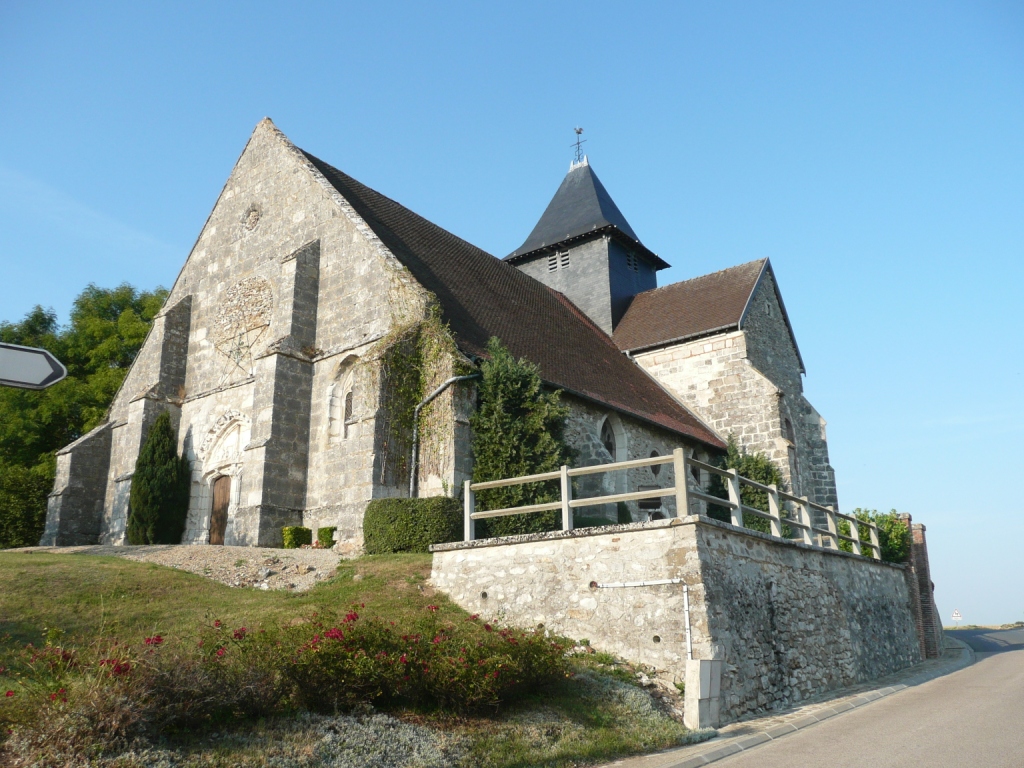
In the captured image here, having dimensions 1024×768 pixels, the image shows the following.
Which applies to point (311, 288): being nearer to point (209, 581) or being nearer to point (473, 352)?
point (473, 352)

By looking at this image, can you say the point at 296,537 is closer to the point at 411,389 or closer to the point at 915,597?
the point at 411,389

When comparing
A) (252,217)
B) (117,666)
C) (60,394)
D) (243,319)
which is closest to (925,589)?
(243,319)

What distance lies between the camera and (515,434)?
601 inches

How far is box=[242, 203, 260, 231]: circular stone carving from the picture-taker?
20344 mm

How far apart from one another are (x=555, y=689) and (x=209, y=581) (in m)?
5.92

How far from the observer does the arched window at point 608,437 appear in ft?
62.0

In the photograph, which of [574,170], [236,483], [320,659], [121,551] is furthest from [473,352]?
[574,170]

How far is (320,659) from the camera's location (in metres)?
7.03

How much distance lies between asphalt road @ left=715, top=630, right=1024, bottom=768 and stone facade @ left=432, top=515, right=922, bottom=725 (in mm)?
935

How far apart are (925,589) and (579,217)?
15.8 meters

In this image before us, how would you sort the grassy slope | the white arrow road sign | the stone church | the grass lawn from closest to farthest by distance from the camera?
1. the white arrow road sign
2. the grass lawn
3. the grassy slope
4. the stone church

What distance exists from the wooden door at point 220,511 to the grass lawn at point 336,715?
4.78 m

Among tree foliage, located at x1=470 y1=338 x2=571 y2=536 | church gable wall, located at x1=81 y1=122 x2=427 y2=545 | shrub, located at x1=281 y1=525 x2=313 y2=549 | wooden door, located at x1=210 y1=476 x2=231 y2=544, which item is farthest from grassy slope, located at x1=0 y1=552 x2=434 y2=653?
wooden door, located at x1=210 y1=476 x2=231 y2=544

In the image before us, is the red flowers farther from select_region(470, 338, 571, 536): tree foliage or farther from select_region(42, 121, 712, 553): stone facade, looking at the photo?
select_region(42, 121, 712, 553): stone facade
